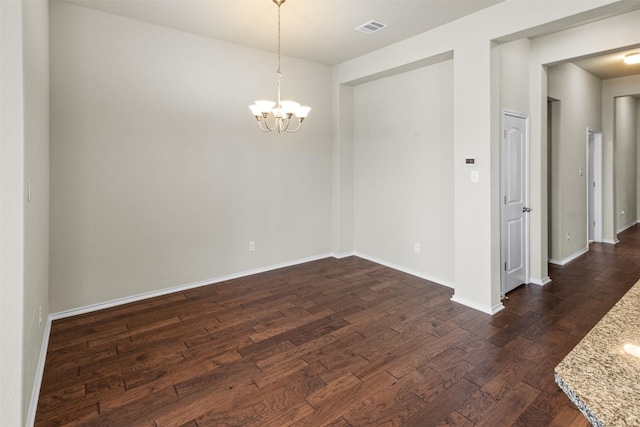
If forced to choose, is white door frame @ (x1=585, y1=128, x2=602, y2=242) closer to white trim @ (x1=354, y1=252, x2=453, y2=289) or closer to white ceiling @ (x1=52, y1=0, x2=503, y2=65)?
white trim @ (x1=354, y1=252, x2=453, y2=289)

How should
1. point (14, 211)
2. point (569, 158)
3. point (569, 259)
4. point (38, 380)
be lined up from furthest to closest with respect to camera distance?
point (569, 259)
point (569, 158)
point (38, 380)
point (14, 211)

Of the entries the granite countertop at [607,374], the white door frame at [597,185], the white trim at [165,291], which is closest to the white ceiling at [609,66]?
the white door frame at [597,185]

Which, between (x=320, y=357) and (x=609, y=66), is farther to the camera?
(x=609, y=66)

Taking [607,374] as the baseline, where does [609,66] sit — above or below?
above

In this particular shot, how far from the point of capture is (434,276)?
169 inches

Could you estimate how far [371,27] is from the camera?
3.67 meters

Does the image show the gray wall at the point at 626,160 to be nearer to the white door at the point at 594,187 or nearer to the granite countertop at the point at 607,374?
the white door at the point at 594,187

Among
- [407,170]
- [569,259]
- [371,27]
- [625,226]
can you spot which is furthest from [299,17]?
[625,226]

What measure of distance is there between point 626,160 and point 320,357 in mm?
8502

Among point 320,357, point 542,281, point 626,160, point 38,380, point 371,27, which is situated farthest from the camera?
point 626,160

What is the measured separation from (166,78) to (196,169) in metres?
1.06

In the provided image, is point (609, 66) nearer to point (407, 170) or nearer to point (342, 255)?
point (407, 170)

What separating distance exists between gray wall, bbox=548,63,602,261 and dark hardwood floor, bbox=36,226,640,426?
1.05 meters

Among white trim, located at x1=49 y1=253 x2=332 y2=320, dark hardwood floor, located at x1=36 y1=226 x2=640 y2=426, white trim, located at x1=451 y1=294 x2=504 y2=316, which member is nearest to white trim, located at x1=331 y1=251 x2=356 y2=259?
white trim, located at x1=49 y1=253 x2=332 y2=320
